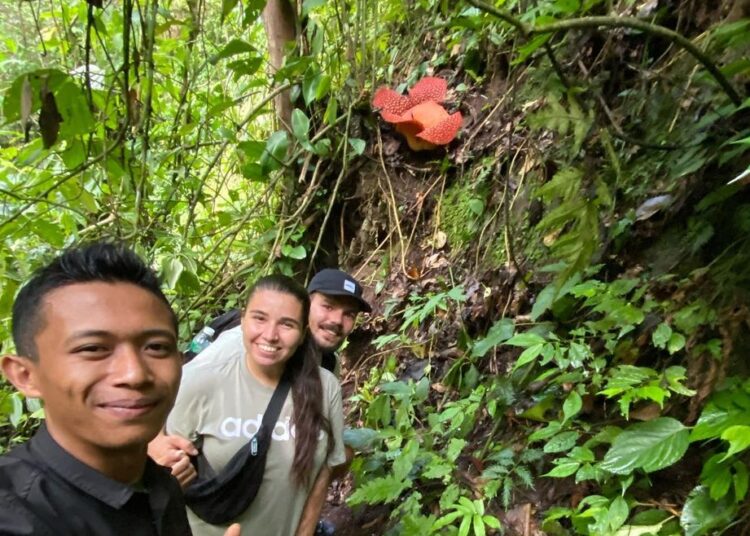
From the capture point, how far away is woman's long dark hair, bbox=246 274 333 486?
6.70 ft

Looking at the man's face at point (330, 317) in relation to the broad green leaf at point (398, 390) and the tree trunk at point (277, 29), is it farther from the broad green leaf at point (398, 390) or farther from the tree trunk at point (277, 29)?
the tree trunk at point (277, 29)

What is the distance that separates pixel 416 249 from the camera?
14.5 ft

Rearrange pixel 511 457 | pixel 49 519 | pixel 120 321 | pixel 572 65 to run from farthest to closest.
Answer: pixel 572 65 → pixel 511 457 → pixel 120 321 → pixel 49 519

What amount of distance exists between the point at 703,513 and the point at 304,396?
1.31 meters

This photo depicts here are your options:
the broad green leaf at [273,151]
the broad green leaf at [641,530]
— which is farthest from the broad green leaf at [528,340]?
the broad green leaf at [273,151]

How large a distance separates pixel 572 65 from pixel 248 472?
7.78 feet

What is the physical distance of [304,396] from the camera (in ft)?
6.85

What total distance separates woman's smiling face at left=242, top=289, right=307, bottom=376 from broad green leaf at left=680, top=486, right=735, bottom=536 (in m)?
1.36

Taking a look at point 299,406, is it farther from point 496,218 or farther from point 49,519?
point 496,218

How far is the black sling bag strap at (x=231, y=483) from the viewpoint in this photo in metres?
1.90

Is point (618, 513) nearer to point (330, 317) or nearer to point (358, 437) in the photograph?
point (358, 437)

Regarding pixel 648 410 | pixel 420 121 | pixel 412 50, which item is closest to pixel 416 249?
pixel 420 121

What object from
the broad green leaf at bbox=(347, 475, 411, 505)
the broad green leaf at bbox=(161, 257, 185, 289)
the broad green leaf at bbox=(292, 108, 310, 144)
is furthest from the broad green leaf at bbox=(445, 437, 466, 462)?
the broad green leaf at bbox=(292, 108, 310, 144)

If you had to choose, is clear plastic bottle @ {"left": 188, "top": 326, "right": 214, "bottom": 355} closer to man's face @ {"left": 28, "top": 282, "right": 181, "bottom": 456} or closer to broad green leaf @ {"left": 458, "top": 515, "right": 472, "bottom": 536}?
broad green leaf @ {"left": 458, "top": 515, "right": 472, "bottom": 536}
